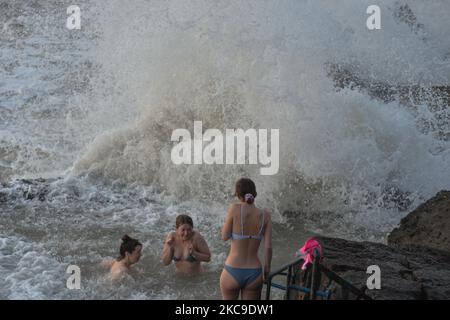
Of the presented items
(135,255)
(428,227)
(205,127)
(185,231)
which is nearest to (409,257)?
(428,227)

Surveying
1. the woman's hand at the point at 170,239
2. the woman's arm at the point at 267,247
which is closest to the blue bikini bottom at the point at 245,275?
the woman's arm at the point at 267,247

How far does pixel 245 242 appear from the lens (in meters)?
4.76

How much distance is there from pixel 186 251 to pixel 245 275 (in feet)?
5.67

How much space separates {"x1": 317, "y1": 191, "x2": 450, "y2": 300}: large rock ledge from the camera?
16.2 ft

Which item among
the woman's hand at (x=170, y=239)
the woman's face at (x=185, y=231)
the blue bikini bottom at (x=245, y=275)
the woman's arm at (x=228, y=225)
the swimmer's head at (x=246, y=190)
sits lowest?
the blue bikini bottom at (x=245, y=275)

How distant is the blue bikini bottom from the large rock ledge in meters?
0.75

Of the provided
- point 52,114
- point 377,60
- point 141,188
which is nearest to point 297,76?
point 141,188

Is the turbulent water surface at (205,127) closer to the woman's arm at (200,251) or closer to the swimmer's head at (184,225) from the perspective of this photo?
the woman's arm at (200,251)

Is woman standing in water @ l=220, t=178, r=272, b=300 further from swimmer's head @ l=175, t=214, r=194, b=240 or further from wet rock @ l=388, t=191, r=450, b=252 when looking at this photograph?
wet rock @ l=388, t=191, r=450, b=252

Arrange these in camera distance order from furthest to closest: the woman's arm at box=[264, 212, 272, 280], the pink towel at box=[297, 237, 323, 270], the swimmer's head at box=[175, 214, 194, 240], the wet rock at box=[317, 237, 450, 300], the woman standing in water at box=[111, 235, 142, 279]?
the woman standing in water at box=[111, 235, 142, 279] → the swimmer's head at box=[175, 214, 194, 240] → the wet rock at box=[317, 237, 450, 300] → the woman's arm at box=[264, 212, 272, 280] → the pink towel at box=[297, 237, 323, 270]

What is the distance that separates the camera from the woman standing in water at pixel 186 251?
6.36 m

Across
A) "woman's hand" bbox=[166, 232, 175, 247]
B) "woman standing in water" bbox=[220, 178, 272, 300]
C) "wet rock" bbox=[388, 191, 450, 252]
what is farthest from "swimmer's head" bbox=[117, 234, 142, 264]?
"wet rock" bbox=[388, 191, 450, 252]

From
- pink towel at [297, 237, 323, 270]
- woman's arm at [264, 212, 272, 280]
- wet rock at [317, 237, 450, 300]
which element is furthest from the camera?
wet rock at [317, 237, 450, 300]

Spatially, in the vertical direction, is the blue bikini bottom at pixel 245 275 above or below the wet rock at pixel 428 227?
below
